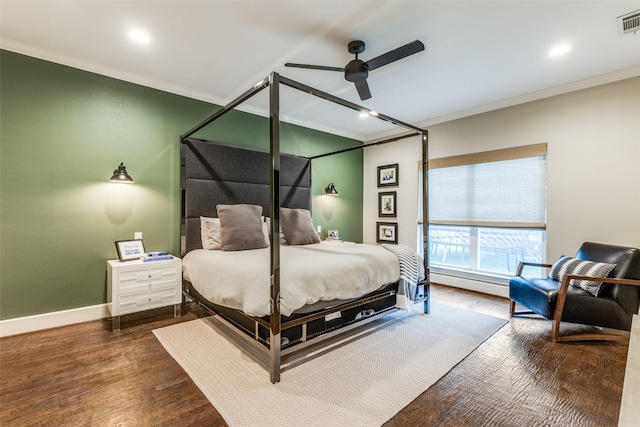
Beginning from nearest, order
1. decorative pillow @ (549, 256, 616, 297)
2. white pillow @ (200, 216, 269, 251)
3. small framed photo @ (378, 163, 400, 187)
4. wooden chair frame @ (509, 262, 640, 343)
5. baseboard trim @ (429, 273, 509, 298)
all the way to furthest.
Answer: wooden chair frame @ (509, 262, 640, 343), decorative pillow @ (549, 256, 616, 297), white pillow @ (200, 216, 269, 251), baseboard trim @ (429, 273, 509, 298), small framed photo @ (378, 163, 400, 187)

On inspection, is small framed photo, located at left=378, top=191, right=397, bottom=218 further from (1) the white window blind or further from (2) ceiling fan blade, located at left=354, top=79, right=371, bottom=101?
(2) ceiling fan blade, located at left=354, top=79, right=371, bottom=101

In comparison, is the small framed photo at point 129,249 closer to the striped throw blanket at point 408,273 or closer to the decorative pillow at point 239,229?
the decorative pillow at point 239,229

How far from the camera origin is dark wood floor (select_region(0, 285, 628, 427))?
168cm

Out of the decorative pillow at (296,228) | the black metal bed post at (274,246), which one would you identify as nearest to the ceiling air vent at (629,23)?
the black metal bed post at (274,246)

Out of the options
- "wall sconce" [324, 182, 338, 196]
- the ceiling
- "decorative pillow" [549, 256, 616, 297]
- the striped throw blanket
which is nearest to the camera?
the ceiling

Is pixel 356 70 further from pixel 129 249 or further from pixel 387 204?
pixel 387 204

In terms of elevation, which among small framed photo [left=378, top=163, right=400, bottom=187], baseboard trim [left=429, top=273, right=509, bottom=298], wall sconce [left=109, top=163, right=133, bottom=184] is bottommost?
baseboard trim [left=429, top=273, right=509, bottom=298]

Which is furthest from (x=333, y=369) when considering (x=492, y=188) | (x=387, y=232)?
(x=387, y=232)

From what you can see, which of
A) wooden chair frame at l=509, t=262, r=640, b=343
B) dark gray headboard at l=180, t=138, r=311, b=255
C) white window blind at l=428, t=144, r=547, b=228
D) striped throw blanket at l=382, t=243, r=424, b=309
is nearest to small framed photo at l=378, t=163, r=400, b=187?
white window blind at l=428, t=144, r=547, b=228

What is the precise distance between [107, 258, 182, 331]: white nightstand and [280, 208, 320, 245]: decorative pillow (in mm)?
1380

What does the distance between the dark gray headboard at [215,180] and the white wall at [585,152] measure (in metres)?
3.36

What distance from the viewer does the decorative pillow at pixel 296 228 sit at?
3.91 metres

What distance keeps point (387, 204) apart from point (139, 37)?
4463mm

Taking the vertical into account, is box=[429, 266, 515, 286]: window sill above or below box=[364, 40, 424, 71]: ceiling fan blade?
below
